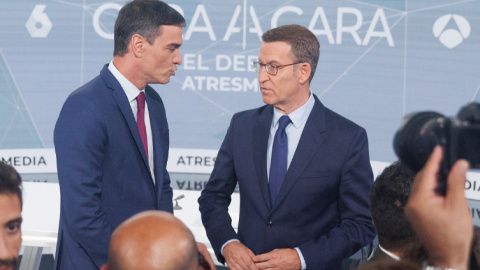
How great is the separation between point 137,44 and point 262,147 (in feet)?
1.97

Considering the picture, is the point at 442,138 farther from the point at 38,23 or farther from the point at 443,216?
the point at 38,23

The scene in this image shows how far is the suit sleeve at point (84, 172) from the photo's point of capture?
7.10 ft

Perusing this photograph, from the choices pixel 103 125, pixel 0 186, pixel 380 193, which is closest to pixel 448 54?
pixel 380 193

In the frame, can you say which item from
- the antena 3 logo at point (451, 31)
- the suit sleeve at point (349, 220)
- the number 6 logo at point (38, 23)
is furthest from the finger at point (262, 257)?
the number 6 logo at point (38, 23)

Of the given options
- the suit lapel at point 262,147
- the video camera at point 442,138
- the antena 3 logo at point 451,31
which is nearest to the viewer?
the video camera at point 442,138

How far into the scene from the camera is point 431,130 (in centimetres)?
107

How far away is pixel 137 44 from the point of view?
2463 millimetres

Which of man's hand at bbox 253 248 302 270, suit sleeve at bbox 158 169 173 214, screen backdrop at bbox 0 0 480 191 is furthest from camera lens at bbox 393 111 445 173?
screen backdrop at bbox 0 0 480 191

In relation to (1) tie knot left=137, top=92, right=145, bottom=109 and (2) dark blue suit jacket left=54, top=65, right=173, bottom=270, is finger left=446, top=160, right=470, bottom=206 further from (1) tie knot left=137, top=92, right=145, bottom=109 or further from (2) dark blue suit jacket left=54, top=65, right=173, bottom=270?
(1) tie knot left=137, top=92, right=145, bottom=109

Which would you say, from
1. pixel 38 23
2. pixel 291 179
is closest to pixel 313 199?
pixel 291 179

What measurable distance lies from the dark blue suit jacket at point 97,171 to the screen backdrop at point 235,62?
218 centimetres

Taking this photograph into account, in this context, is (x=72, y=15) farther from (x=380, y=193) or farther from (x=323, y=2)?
(x=380, y=193)

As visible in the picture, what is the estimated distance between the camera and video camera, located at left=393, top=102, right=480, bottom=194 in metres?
1.02

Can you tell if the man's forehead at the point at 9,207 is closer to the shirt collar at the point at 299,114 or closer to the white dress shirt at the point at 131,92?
the white dress shirt at the point at 131,92
